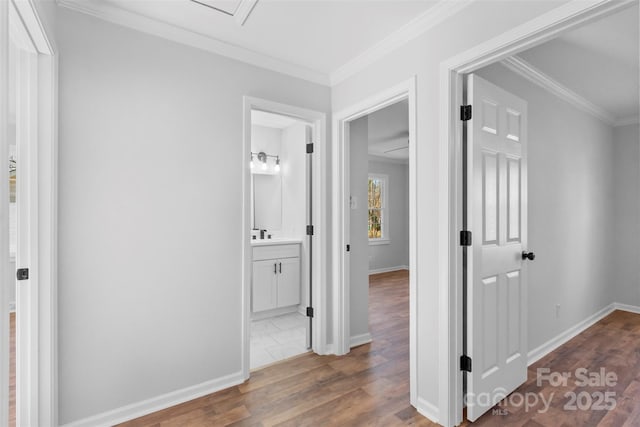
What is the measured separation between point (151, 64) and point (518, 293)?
2975 millimetres

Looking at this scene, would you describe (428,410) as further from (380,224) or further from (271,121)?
(380,224)

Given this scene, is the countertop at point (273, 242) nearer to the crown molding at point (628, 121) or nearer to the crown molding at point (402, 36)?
the crown molding at point (402, 36)

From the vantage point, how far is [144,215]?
79.0 inches

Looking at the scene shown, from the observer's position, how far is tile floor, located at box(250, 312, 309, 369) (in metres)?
2.80

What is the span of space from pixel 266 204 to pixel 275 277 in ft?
3.78

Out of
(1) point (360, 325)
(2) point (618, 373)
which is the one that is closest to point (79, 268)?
(1) point (360, 325)

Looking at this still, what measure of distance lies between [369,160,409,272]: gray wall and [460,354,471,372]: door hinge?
4.88m

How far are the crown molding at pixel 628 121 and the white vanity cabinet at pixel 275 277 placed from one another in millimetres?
4494

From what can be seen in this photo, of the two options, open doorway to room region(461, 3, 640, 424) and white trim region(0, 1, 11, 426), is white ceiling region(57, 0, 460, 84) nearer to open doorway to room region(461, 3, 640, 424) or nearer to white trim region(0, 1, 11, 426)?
open doorway to room region(461, 3, 640, 424)

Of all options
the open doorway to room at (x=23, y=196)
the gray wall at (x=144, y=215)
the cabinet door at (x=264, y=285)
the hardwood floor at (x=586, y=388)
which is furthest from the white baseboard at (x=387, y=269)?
the open doorway to room at (x=23, y=196)

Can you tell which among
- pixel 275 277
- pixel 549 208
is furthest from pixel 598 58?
pixel 275 277

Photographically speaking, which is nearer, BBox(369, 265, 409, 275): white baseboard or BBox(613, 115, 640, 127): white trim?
BBox(613, 115, 640, 127): white trim

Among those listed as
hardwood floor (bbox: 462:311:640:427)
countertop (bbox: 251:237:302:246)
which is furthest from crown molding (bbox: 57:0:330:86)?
hardwood floor (bbox: 462:311:640:427)

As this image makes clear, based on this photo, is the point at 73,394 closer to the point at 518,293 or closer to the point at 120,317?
the point at 120,317
